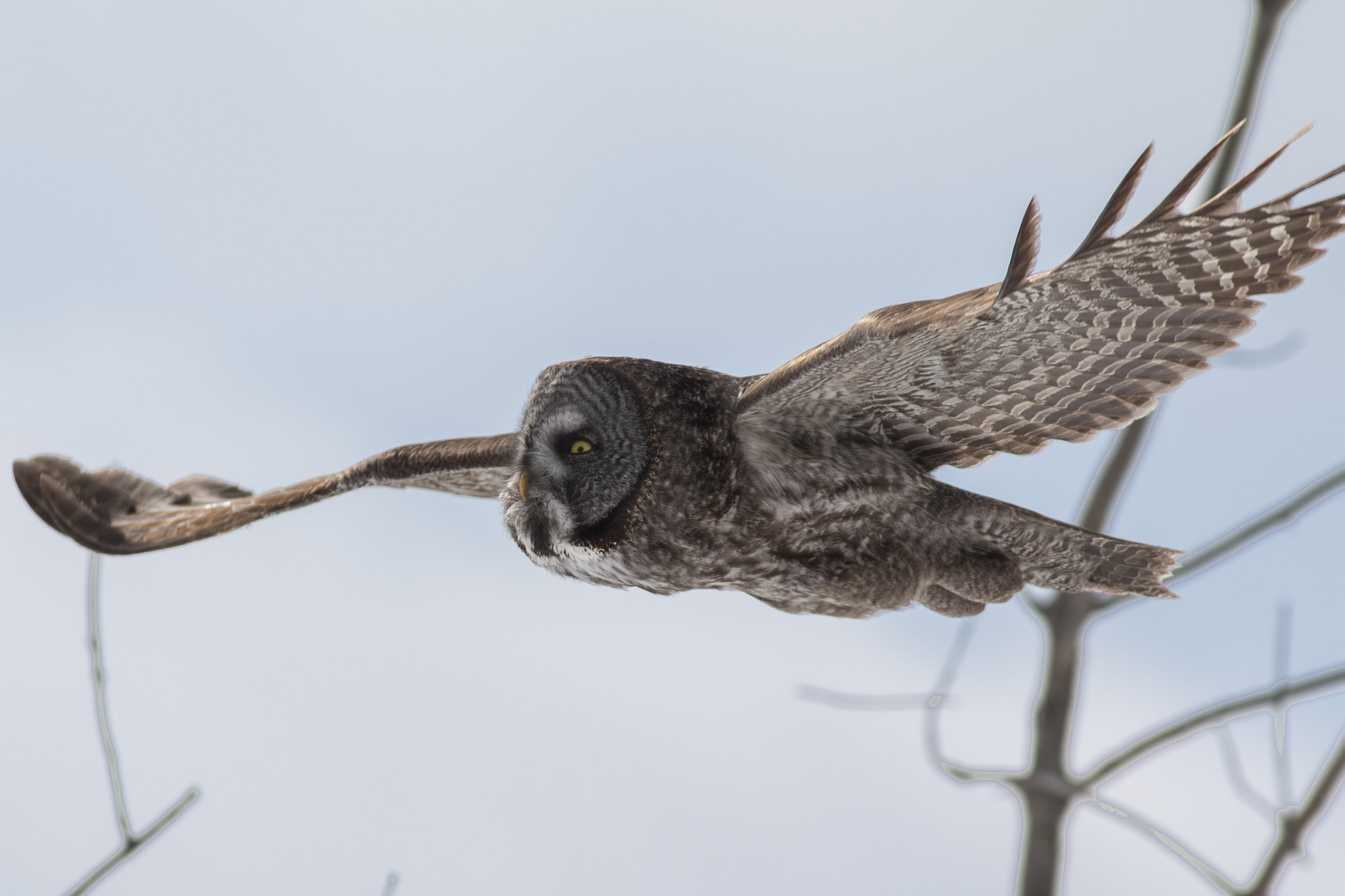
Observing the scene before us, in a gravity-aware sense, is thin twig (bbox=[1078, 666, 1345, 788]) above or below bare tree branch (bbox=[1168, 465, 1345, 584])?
below

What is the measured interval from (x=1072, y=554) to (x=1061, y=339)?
43.5 inches

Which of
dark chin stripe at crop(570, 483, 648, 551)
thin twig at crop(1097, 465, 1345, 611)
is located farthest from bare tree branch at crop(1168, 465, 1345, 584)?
dark chin stripe at crop(570, 483, 648, 551)

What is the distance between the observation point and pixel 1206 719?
13.1ft

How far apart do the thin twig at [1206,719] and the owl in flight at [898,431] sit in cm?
55

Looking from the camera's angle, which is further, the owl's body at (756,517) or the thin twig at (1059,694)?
the thin twig at (1059,694)

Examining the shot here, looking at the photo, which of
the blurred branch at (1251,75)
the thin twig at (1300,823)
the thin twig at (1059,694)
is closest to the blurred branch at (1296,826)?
the thin twig at (1300,823)

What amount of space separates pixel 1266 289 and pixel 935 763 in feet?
8.97

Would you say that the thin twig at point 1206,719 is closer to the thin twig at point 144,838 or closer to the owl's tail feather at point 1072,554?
the owl's tail feather at point 1072,554

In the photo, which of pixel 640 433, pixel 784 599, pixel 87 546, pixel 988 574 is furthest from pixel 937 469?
pixel 87 546

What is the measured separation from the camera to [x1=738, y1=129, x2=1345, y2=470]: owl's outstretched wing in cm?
285

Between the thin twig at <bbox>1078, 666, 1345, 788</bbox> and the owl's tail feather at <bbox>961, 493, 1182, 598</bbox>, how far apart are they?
1.64ft

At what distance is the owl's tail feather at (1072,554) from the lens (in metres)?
3.77

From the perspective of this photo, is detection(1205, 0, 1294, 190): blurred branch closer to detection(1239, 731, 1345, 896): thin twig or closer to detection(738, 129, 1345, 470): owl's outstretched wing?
detection(738, 129, 1345, 470): owl's outstretched wing

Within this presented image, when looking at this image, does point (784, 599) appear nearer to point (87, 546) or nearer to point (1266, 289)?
point (1266, 289)
